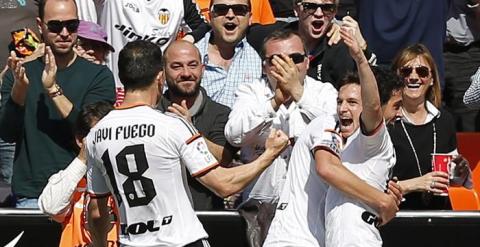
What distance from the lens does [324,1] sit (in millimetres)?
8406

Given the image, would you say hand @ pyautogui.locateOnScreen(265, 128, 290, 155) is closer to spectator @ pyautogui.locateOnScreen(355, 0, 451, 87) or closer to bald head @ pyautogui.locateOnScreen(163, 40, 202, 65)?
bald head @ pyautogui.locateOnScreen(163, 40, 202, 65)

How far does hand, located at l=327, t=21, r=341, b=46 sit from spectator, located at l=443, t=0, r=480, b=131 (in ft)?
5.85

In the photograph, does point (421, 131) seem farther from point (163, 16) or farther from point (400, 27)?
point (163, 16)

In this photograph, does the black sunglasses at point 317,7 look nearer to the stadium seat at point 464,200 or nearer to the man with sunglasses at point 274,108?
the man with sunglasses at point 274,108

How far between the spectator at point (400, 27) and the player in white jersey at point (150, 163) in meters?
3.13

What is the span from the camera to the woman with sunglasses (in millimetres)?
8258

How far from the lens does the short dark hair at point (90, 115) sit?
7602 mm

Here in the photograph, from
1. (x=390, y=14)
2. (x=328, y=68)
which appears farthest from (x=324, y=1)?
(x=390, y=14)

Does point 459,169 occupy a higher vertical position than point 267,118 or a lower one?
lower

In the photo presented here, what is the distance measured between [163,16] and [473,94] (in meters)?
2.52

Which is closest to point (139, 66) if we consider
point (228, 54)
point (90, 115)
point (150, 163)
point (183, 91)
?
point (150, 163)

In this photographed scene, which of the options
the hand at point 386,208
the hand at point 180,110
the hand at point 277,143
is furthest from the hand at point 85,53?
the hand at point 386,208

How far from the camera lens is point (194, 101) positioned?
26.1ft

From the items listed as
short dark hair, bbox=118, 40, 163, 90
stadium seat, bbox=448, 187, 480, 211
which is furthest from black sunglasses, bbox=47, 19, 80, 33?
stadium seat, bbox=448, 187, 480, 211
